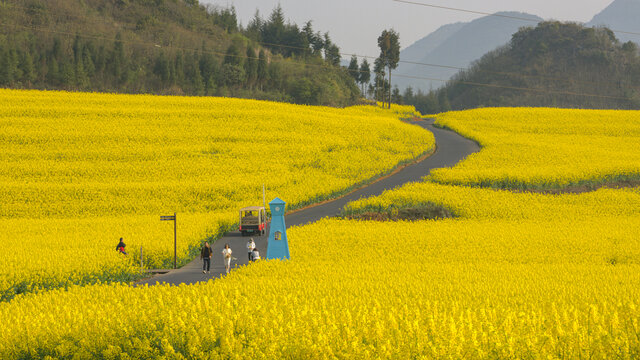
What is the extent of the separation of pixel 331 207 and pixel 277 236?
17874 mm

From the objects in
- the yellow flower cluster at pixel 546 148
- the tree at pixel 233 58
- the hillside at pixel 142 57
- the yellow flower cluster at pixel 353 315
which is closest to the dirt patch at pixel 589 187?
the yellow flower cluster at pixel 546 148

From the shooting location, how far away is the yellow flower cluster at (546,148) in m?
42.8

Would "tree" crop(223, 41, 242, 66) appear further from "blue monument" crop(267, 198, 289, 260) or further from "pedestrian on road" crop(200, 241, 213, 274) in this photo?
"blue monument" crop(267, 198, 289, 260)

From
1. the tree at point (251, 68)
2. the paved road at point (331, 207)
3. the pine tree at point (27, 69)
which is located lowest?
the paved road at point (331, 207)

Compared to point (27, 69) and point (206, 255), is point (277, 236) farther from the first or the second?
point (27, 69)

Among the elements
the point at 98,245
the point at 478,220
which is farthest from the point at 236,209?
the point at 478,220

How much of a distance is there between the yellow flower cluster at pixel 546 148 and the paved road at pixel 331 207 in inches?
104

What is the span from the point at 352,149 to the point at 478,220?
2510 centimetres

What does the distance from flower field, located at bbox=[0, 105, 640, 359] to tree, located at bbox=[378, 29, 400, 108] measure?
97705 mm

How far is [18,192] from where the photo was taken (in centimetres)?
4003

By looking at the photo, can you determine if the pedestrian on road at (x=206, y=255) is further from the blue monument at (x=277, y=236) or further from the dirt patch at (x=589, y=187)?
the dirt patch at (x=589, y=187)

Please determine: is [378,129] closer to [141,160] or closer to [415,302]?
[141,160]

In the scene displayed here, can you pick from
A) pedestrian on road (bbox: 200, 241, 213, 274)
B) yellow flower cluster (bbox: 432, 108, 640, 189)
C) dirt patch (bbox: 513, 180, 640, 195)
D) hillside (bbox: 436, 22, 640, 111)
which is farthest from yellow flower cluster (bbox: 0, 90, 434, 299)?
hillside (bbox: 436, 22, 640, 111)

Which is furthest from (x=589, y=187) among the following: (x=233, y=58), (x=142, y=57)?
(x=142, y=57)
